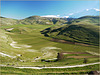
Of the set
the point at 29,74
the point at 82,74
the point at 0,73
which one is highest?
the point at 0,73

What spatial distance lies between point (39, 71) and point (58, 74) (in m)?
10.5

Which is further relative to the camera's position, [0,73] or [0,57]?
[0,57]

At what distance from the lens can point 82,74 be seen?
41.4 metres

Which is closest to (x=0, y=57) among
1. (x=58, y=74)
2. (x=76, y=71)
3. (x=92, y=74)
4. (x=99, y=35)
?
(x=58, y=74)

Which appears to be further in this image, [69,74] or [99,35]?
[99,35]

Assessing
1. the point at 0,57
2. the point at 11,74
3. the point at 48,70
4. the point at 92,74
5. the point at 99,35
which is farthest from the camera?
the point at 99,35

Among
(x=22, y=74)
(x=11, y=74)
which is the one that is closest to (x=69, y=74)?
(x=22, y=74)

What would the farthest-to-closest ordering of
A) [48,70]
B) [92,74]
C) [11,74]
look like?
[48,70], [92,74], [11,74]

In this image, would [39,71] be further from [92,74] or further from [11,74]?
[92,74]

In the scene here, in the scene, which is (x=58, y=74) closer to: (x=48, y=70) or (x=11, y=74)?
(x=48, y=70)

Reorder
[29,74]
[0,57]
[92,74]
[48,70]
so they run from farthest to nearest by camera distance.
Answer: [0,57], [48,70], [92,74], [29,74]

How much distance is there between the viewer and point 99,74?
40.3 m

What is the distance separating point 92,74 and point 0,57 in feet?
201

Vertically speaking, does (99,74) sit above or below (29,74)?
below
